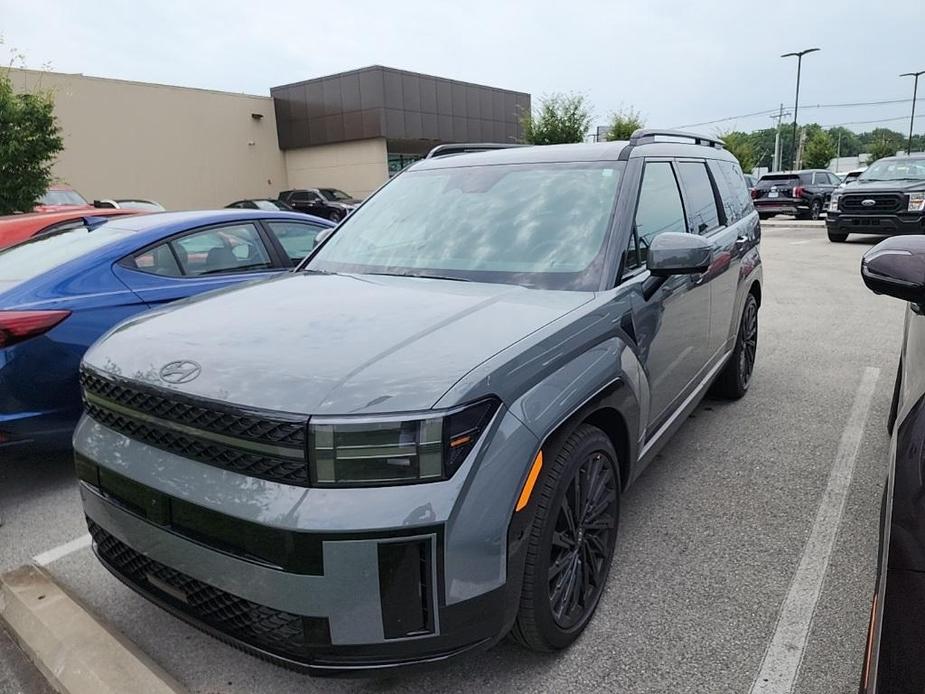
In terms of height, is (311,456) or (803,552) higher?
(311,456)

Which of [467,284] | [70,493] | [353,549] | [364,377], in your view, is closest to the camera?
[353,549]

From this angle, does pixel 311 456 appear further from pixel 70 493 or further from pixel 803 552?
pixel 70 493

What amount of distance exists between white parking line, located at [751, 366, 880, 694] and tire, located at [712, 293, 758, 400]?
0.80 m

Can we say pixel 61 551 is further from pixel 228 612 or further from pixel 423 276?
pixel 423 276

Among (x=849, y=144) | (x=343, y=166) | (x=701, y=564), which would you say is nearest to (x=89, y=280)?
(x=701, y=564)

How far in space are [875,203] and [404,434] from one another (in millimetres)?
15189

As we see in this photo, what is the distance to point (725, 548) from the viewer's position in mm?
3002

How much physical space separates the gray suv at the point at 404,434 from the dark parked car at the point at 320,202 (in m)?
20.5

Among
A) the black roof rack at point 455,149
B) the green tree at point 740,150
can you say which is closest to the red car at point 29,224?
the black roof rack at point 455,149

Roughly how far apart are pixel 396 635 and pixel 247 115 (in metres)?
31.9

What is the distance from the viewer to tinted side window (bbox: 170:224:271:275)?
177 inches

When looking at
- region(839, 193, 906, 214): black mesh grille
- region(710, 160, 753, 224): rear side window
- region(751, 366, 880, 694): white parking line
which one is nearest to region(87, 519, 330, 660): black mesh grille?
region(751, 366, 880, 694): white parking line

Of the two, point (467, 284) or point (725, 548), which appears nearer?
point (467, 284)

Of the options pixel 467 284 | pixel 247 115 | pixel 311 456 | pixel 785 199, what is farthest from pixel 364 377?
pixel 247 115
